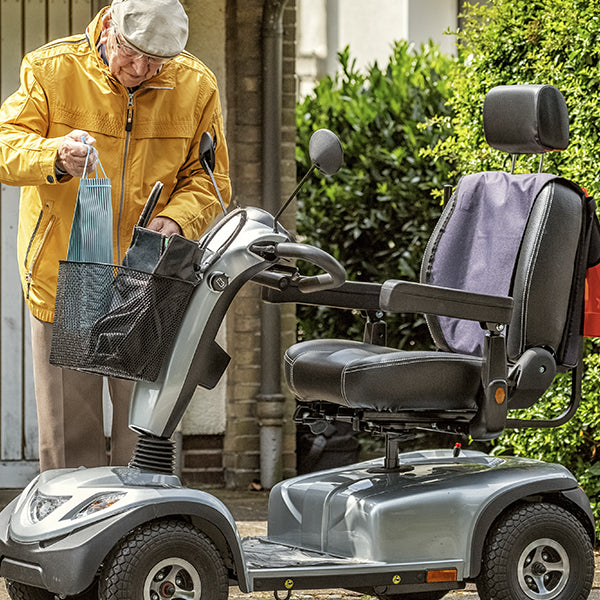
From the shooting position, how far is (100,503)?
3398mm

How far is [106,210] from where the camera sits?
366cm

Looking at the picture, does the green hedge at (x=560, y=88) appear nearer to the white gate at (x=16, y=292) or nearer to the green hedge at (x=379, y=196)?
the green hedge at (x=379, y=196)

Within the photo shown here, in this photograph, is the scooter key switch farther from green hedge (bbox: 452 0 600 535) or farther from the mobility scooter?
green hedge (bbox: 452 0 600 535)

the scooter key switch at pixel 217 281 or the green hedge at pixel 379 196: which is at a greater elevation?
the green hedge at pixel 379 196

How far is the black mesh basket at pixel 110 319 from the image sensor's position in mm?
3424

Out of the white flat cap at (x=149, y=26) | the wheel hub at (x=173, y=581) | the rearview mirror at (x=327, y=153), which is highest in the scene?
the white flat cap at (x=149, y=26)

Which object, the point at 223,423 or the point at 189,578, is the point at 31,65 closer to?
the point at 189,578

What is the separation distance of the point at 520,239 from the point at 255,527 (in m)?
2.04

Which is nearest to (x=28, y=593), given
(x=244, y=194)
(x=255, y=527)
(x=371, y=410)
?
(x=371, y=410)

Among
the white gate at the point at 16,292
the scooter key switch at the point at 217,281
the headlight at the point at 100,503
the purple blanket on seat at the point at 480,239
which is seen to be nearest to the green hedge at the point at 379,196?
the white gate at the point at 16,292

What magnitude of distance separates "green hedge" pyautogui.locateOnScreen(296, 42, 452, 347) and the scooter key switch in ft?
13.6

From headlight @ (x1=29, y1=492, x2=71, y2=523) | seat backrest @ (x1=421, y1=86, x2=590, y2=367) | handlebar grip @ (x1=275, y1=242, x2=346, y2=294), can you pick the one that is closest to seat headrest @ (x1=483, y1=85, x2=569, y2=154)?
seat backrest @ (x1=421, y1=86, x2=590, y2=367)

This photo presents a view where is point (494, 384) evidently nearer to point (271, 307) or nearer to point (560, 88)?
point (560, 88)

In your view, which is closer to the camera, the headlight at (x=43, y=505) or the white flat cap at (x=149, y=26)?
the headlight at (x=43, y=505)
